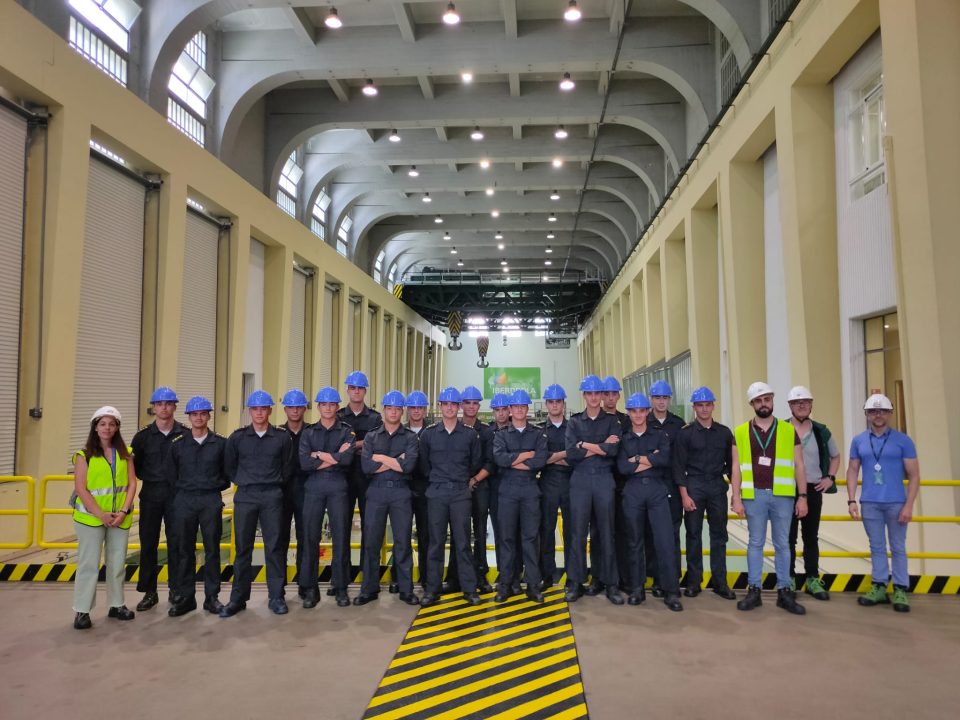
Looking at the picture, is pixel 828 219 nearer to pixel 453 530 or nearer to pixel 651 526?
pixel 651 526

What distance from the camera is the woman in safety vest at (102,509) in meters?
5.20

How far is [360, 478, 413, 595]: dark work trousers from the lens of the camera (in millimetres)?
Answer: 5762

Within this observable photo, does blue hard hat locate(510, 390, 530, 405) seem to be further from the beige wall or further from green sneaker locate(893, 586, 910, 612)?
the beige wall

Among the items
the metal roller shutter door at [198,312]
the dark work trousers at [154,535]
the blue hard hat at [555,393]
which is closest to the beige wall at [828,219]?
the blue hard hat at [555,393]

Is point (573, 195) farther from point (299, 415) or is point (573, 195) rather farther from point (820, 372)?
point (299, 415)

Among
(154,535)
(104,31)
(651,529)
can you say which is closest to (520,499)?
(651,529)

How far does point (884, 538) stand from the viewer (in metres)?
5.67

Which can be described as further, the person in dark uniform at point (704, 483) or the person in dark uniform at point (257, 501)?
the person in dark uniform at point (704, 483)

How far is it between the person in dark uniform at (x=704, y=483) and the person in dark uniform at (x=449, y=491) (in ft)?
6.16

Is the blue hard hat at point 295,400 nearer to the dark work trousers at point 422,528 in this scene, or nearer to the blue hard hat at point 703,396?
the dark work trousers at point 422,528

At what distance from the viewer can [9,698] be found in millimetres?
3896

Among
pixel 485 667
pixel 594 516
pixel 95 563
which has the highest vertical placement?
pixel 594 516

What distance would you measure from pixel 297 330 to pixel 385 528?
13.7 metres

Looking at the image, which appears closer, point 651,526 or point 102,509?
point 102,509
